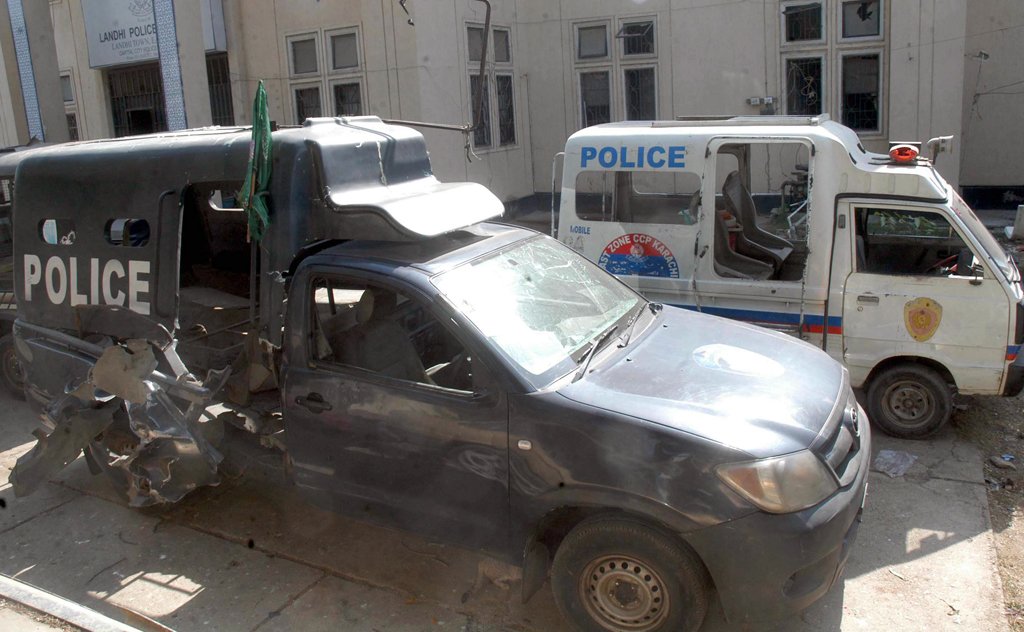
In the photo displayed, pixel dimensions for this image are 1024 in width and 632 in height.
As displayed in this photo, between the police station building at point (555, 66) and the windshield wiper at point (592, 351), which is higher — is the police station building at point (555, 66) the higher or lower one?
the higher one

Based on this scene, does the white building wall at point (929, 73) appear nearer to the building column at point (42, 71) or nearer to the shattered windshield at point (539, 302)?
the shattered windshield at point (539, 302)

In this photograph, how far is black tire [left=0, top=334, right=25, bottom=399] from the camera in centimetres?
740

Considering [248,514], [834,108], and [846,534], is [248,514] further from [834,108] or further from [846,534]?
[834,108]

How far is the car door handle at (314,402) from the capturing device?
13.6 feet

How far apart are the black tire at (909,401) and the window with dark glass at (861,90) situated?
8516 millimetres

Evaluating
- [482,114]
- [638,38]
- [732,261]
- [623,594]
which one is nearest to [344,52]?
[482,114]

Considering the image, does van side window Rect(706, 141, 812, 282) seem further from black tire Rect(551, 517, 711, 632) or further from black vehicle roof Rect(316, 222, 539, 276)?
black tire Rect(551, 517, 711, 632)

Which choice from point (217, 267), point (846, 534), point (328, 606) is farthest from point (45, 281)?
point (846, 534)

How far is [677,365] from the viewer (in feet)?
13.2

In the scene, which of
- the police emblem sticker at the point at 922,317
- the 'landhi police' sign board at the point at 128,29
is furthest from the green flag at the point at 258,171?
the 'landhi police' sign board at the point at 128,29

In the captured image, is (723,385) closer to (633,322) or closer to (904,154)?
(633,322)

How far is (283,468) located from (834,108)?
11510 mm

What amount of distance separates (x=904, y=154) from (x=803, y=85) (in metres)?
8.01

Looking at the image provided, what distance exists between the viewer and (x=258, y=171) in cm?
438
